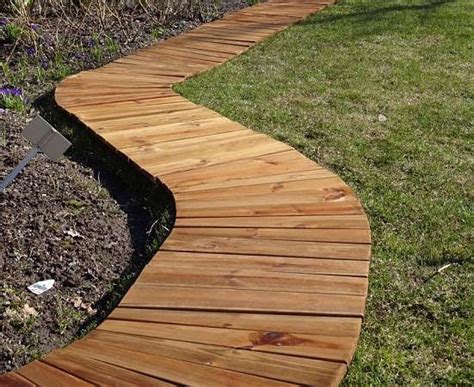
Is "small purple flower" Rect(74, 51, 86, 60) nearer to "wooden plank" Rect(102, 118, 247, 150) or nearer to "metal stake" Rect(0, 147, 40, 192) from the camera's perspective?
"wooden plank" Rect(102, 118, 247, 150)

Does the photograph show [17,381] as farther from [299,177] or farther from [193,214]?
[299,177]

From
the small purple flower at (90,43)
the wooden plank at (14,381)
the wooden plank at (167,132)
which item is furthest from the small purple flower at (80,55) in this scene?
the wooden plank at (14,381)

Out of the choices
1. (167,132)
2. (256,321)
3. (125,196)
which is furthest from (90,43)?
(256,321)

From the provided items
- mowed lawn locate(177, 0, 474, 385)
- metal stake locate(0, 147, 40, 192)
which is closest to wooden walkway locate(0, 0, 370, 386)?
mowed lawn locate(177, 0, 474, 385)

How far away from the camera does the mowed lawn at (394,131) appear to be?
7.47 feet

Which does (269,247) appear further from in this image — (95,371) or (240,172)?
(95,371)

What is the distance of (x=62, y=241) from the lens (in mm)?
2812

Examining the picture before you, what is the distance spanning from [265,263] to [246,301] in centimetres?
25

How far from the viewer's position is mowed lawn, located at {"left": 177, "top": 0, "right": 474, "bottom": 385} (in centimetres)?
228

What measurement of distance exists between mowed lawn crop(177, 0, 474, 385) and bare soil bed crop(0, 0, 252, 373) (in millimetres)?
923

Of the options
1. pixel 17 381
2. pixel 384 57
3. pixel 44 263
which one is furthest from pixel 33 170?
pixel 384 57

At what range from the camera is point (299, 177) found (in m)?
3.21

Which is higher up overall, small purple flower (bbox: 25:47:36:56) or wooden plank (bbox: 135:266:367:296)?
small purple flower (bbox: 25:47:36:56)

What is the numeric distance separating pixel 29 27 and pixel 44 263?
9.65 ft
